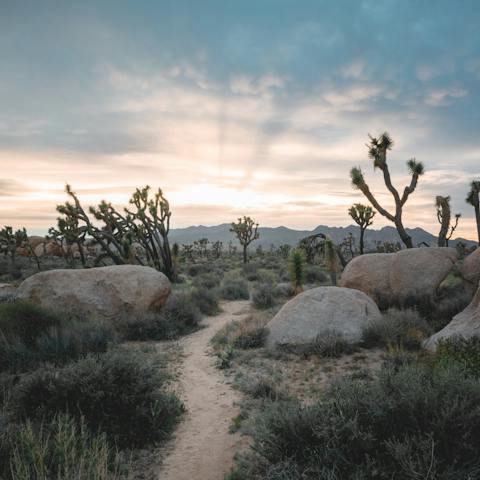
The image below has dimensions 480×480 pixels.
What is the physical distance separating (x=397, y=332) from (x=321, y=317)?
1.74 meters

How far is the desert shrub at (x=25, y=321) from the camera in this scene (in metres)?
8.18

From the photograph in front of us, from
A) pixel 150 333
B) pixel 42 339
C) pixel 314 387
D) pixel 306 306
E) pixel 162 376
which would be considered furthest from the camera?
pixel 150 333

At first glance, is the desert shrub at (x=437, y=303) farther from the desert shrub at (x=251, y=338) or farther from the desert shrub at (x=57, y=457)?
the desert shrub at (x=57, y=457)

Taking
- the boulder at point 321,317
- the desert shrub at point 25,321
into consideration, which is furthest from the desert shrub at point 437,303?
the desert shrub at point 25,321

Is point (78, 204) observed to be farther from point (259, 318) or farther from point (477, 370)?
point (477, 370)

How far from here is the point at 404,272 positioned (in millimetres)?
12570

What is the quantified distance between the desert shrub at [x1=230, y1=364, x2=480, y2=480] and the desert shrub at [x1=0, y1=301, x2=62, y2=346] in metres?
6.09

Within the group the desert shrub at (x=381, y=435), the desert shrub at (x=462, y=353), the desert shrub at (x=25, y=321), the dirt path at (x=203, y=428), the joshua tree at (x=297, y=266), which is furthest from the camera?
the joshua tree at (x=297, y=266)

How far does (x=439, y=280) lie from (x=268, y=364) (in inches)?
277

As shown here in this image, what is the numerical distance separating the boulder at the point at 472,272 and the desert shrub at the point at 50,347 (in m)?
9.75

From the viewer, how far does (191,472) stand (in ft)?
14.5

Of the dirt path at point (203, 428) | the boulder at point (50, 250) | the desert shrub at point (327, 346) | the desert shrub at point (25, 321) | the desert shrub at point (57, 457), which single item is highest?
the boulder at point (50, 250)

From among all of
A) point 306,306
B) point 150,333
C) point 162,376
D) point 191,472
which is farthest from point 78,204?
point 191,472

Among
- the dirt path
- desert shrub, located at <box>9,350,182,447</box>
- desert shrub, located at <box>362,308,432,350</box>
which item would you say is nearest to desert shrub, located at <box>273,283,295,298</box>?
desert shrub, located at <box>362,308,432,350</box>
